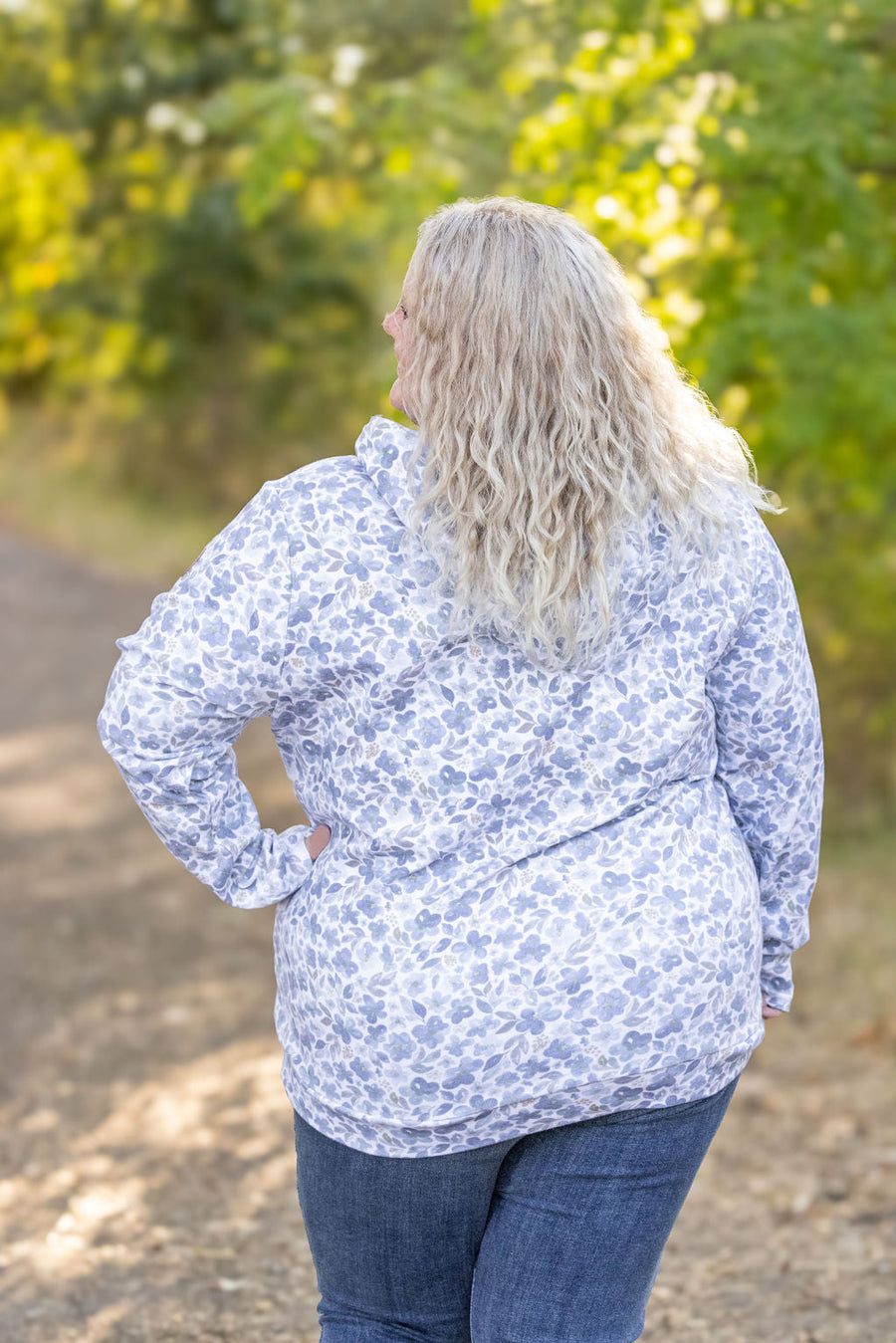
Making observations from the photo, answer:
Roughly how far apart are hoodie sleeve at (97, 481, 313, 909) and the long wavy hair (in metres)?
0.18

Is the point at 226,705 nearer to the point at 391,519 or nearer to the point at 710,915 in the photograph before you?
the point at 391,519

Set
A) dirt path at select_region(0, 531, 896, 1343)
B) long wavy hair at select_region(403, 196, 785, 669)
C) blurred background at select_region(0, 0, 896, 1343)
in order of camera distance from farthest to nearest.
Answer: blurred background at select_region(0, 0, 896, 1343) < dirt path at select_region(0, 531, 896, 1343) < long wavy hair at select_region(403, 196, 785, 669)

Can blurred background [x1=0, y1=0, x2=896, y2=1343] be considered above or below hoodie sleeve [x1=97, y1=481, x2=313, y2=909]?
below

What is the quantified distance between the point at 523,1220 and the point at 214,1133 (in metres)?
2.63

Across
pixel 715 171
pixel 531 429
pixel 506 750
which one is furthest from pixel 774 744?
pixel 715 171

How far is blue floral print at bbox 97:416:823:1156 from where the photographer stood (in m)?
1.63

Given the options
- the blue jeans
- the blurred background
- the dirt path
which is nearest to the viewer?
the blue jeans

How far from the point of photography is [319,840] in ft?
5.89

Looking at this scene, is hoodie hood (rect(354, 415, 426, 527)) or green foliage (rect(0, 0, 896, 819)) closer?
hoodie hood (rect(354, 415, 426, 527))

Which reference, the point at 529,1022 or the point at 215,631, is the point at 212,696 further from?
the point at 529,1022

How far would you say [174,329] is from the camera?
15.4m

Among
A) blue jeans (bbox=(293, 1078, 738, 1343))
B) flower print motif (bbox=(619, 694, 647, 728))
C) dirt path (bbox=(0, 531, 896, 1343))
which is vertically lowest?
dirt path (bbox=(0, 531, 896, 1343))

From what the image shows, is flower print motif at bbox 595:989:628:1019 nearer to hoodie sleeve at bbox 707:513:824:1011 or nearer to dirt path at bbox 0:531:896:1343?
hoodie sleeve at bbox 707:513:824:1011

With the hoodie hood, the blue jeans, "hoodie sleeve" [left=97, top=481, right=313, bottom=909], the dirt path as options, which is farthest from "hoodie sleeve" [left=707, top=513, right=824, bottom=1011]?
the dirt path
